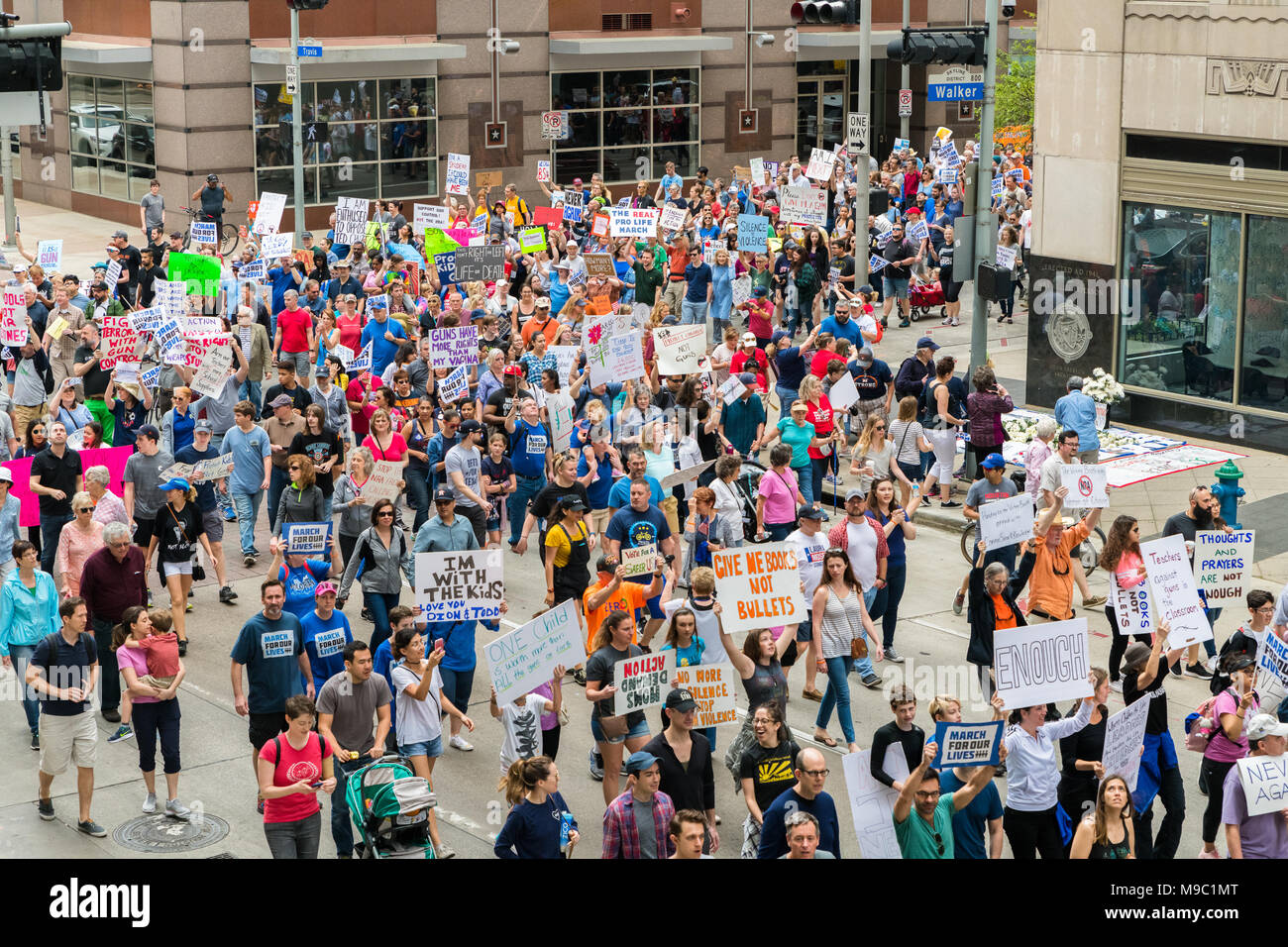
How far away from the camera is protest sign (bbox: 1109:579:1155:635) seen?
487 inches

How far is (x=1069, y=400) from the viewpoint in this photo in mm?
17547

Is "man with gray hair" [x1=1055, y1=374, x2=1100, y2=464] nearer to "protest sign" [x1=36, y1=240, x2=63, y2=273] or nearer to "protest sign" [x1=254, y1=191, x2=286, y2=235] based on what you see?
"protest sign" [x1=254, y1=191, x2=286, y2=235]

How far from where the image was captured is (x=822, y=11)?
22469mm

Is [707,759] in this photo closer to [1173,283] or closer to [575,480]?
[575,480]

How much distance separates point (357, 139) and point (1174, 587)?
96.8ft

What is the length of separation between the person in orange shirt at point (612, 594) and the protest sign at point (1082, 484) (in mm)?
4390

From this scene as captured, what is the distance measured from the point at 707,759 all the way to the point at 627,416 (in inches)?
284

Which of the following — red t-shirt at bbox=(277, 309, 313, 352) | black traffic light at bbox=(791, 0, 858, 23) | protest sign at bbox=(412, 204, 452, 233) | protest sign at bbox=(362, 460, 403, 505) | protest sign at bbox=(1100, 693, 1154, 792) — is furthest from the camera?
protest sign at bbox=(412, 204, 452, 233)

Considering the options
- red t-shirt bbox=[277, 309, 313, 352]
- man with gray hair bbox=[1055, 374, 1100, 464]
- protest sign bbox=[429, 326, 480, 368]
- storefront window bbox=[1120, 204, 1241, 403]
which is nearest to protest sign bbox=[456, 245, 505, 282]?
red t-shirt bbox=[277, 309, 313, 352]

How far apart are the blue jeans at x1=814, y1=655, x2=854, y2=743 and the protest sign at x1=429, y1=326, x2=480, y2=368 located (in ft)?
25.6

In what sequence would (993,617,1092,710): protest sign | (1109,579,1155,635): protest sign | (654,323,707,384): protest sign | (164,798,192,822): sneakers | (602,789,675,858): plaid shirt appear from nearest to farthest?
1. (602,789,675,858): plaid shirt
2. (993,617,1092,710): protest sign
3. (164,798,192,822): sneakers
4. (1109,579,1155,635): protest sign
5. (654,323,707,384): protest sign

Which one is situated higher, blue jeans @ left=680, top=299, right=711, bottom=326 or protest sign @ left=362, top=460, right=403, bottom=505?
blue jeans @ left=680, top=299, right=711, bottom=326

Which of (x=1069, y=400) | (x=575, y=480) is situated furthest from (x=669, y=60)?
(x=575, y=480)

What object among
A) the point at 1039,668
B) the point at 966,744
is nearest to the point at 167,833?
the point at 966,744
